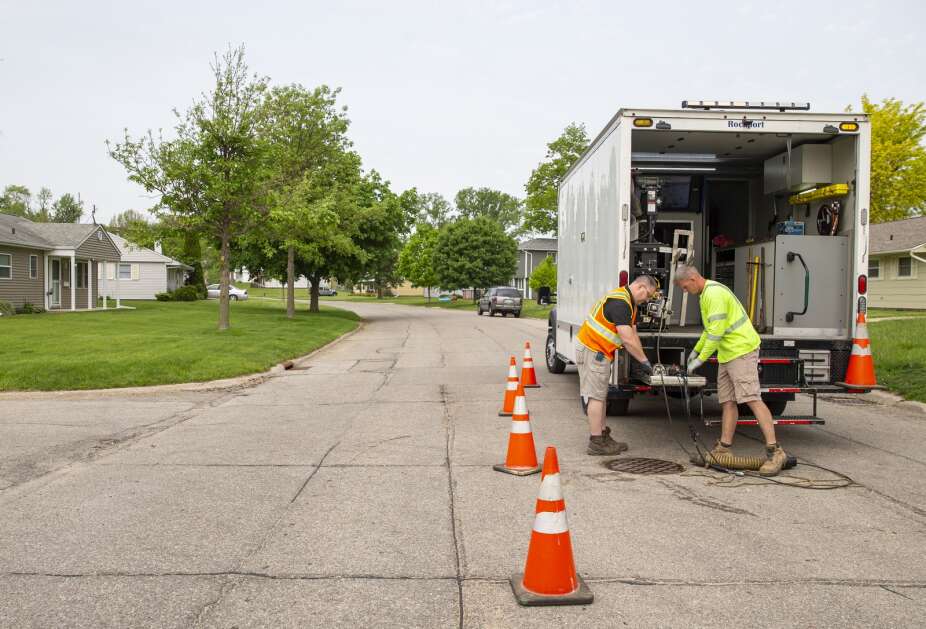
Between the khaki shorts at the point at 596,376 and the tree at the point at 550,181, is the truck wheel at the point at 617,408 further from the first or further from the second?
the tree at the point at 550,181

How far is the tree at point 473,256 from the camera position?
64000mm

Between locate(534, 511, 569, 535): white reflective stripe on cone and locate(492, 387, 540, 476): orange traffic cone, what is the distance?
2.64 m

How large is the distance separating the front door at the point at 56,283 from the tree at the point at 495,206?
88855 millimetres

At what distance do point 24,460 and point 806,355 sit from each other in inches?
309

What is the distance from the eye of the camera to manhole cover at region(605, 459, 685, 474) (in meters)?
6.89

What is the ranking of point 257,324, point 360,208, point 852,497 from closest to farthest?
1. point 852,497
2. point 257,324
3. point 360,208

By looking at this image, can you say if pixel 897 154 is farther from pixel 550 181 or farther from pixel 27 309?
pixel 27 309

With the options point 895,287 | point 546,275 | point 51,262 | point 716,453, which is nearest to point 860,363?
point 716,453

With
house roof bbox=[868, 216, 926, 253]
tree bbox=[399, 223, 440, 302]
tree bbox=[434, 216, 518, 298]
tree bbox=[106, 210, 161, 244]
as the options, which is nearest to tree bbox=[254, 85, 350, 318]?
tree bbox=[106, 210, 161, 244]

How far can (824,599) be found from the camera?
400cm

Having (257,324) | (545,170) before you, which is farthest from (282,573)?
(545,170)

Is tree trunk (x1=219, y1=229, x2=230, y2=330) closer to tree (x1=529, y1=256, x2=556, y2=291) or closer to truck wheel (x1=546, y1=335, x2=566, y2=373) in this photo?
truck wheel (x1=546, y1=335, x2=566, y2=373)

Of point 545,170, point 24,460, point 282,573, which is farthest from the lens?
point 545,170

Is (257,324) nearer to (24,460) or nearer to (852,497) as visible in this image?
(24,460)
